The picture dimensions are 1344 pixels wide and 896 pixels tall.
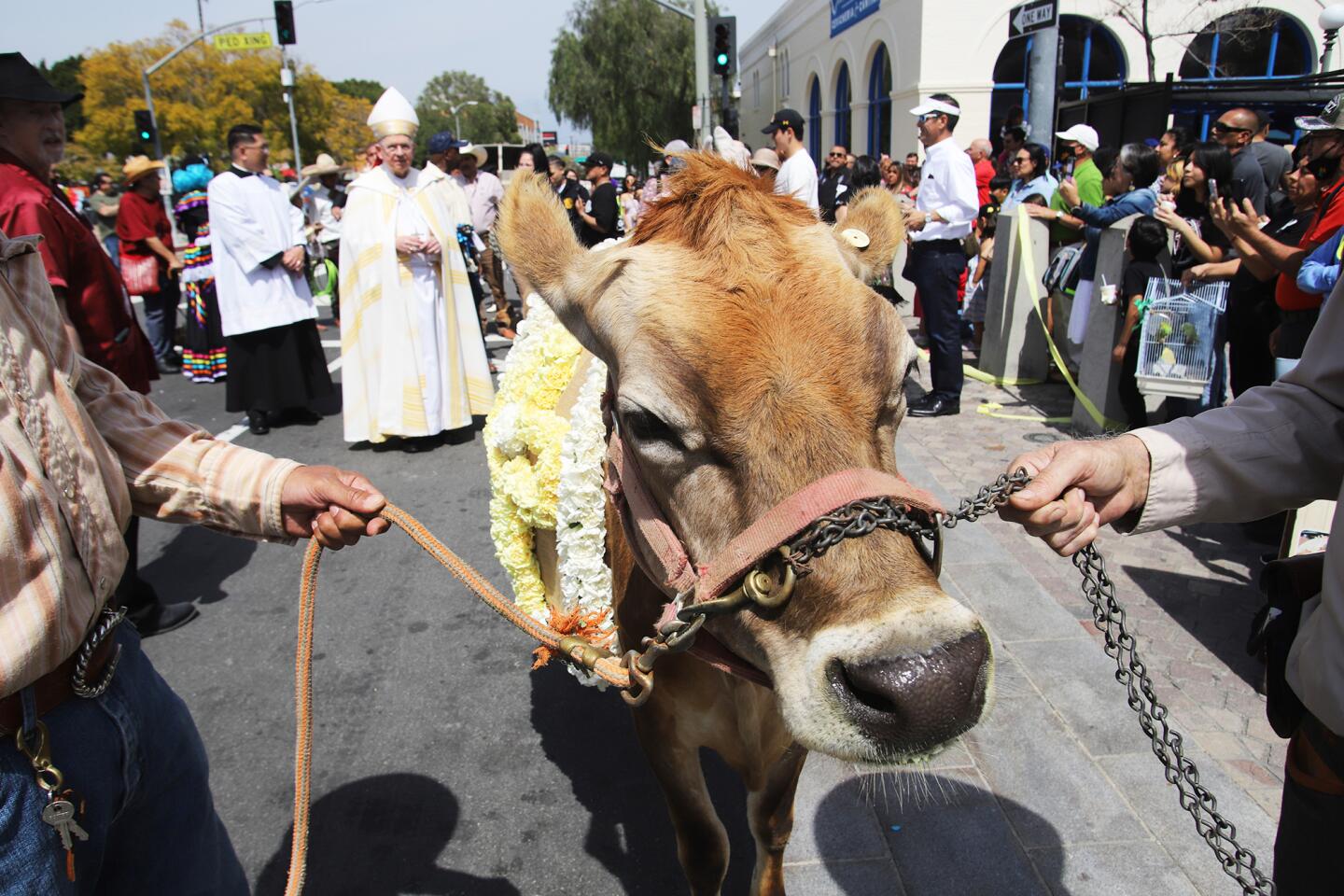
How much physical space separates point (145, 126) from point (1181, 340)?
2487cm

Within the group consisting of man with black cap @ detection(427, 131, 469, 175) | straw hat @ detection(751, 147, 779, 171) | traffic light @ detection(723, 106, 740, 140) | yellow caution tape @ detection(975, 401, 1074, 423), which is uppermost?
traffic light @ detection(723, 106, 740, 140)

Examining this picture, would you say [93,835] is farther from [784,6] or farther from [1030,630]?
[784,6]

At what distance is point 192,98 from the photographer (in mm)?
45406

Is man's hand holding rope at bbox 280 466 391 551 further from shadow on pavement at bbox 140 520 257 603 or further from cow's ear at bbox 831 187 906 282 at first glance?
shadow on pavement at bbox 140 520 257 603

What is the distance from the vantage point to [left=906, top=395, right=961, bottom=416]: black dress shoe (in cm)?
761

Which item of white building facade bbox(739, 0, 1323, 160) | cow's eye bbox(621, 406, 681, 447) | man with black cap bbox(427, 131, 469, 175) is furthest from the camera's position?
white building facade bbox(739, 0, 1323, 160)

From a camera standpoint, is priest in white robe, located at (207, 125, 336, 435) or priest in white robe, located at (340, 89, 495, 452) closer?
priest in white robe, located at (340, 89, 495, 452)

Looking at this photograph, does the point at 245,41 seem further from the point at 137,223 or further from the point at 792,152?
the point at 792,152

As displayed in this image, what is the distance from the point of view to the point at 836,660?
4.60 ft

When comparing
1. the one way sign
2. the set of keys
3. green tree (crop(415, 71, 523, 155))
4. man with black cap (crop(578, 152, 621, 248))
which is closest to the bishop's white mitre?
man with black cap (crop(578, 152, 621, 248))

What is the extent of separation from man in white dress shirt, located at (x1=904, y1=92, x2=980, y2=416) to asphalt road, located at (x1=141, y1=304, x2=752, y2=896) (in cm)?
444

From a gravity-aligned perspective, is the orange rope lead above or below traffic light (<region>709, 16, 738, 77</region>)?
below

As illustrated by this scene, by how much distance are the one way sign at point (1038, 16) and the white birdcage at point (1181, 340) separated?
16.1 ft

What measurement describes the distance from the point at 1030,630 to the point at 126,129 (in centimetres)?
4793
